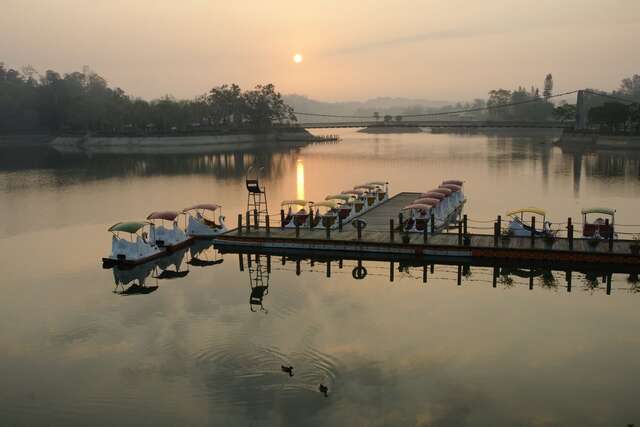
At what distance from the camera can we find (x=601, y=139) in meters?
128

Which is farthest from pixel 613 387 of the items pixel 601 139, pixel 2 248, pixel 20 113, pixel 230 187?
pixel 20 113

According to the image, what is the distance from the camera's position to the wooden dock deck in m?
31.2

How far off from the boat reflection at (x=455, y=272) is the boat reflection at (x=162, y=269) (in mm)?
2553

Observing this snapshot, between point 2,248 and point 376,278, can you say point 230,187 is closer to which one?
point 2,248

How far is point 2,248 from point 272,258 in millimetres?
17485

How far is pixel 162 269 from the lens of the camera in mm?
33281

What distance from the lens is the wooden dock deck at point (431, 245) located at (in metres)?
31.2

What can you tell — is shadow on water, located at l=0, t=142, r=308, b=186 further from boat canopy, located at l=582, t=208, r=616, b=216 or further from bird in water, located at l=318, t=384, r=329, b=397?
bird in water, located at l=318, t=384, r=329, b=397

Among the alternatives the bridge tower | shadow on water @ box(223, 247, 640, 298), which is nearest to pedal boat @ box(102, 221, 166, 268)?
shadow on water @ box(223, 247, 640, 298)

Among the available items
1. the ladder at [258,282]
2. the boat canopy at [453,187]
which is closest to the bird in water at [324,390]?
the ladder at [258,282]

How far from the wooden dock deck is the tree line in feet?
431

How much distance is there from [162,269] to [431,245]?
14307 mm

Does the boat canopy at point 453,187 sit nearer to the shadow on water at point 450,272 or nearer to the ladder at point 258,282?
the shadow on water at point 450,272

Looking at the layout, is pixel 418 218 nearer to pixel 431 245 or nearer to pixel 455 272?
pixel 431 245
